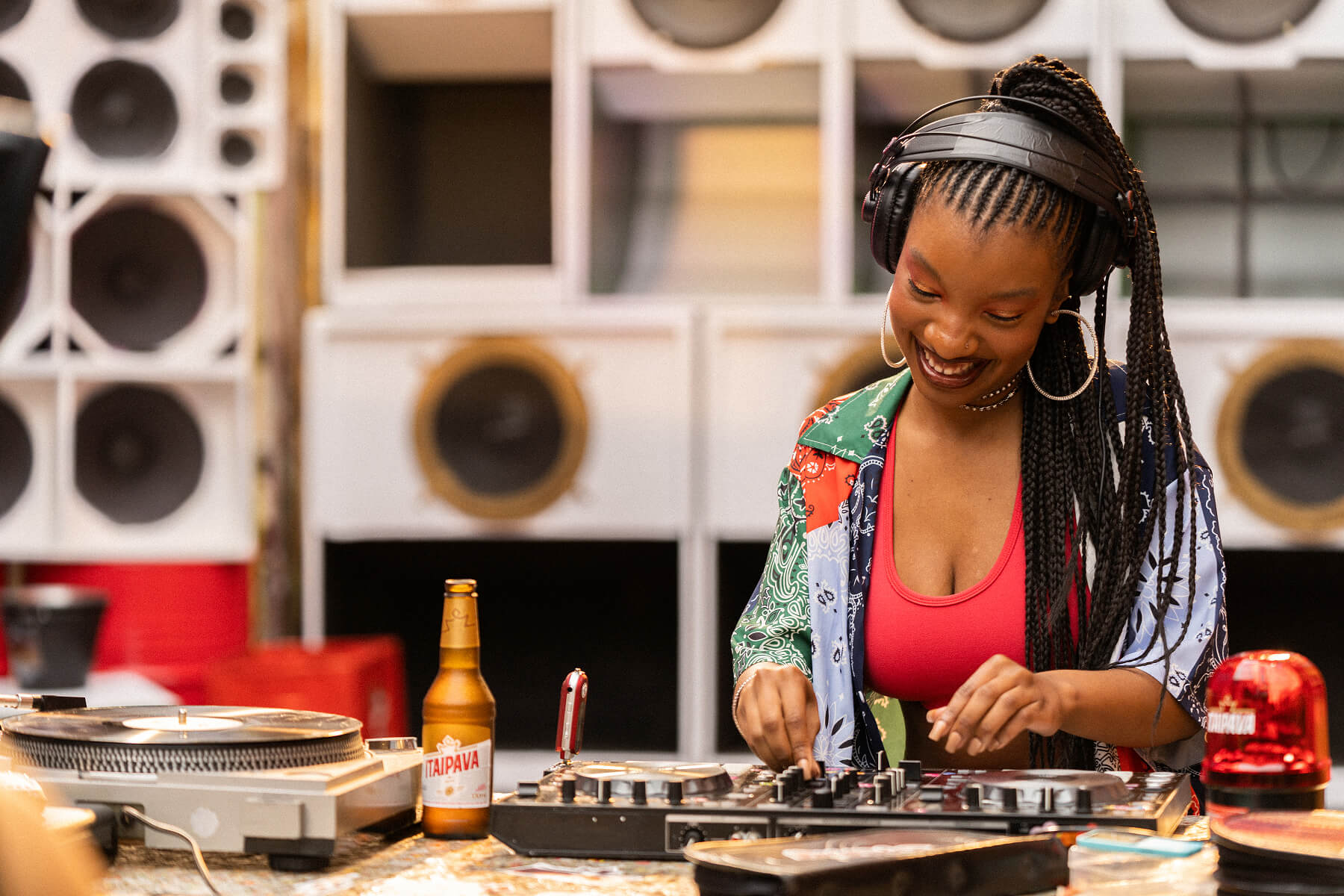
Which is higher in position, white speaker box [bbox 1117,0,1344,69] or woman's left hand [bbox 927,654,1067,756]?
white speaker box [bbox 1117,0,1344,69]

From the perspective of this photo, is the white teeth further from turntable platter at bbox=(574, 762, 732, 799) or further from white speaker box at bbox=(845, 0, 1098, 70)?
white speaker box at bbox=(845, 0, 1098, 70)

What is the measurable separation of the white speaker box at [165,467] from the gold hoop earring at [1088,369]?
1928mm

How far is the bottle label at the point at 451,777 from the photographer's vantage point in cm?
88

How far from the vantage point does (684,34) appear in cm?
275

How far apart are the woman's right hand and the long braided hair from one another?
245 millimetres

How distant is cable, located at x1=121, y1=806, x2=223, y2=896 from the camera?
740mm

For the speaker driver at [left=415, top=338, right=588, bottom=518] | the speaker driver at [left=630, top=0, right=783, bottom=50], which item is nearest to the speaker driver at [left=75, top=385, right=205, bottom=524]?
the speaker driver at [left=415, top=338, right=588, bottom=518]

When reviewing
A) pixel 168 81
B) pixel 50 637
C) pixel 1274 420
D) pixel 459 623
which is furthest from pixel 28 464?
pixel 1274 420

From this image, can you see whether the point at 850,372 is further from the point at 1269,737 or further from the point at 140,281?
the point at 1269,737

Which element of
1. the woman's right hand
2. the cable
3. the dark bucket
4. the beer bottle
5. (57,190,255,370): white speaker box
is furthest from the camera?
(57,190,255,370): white speaker box

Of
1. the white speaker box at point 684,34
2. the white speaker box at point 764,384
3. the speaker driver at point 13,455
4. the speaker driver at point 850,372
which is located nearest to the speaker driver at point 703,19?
the white speaker box at point 684,34

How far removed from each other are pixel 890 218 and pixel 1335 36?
184 centimetres

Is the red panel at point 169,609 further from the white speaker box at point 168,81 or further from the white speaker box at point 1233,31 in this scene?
the white speaker box at point 1233,31

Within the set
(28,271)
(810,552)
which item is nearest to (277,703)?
(28,271)
